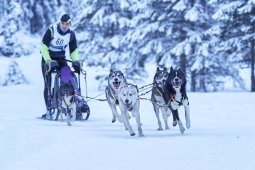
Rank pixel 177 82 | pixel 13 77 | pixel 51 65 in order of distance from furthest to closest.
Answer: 1. pixel 13 77
2. pixel 51 65
3. pixel 177 82

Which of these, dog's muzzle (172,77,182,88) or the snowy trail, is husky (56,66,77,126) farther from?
dog's muzzle (172,77,182,88)

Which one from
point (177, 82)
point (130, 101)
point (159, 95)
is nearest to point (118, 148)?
point (130, 101)

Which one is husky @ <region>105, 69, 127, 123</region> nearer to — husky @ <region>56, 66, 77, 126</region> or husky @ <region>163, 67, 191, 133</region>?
husky @ <region>56, 66, 77, 126</region>

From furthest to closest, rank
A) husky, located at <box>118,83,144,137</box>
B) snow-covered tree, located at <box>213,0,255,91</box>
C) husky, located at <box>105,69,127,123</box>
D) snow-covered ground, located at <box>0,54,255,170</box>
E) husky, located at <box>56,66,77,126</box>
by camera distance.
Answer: snow-covered tree, located at <box>213,0,255,91</box>
husky, located at <box>56,66,77,126</box>
husky, located at <box>105,69,127,123</box>
husky, located at <box>118,83,144,137</box>
snow-covered ground, located at <box>0,54,255,170</box>

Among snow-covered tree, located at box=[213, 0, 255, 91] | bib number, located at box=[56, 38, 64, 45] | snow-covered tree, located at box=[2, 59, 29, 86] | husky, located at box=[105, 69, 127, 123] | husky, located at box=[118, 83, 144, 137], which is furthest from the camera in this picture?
snow-covered tree, located at box=[2, 59, 29, 86]

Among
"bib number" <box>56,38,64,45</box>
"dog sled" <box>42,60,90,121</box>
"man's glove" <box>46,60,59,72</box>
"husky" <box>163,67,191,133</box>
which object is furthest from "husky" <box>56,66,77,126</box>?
"husky" <box>163,67,191,133</box>

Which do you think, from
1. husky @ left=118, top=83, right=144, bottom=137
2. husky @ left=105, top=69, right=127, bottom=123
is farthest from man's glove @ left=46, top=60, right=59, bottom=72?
husky @ left=118, top=83, right=144, bottom=137

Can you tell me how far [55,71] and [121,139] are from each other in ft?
11.1

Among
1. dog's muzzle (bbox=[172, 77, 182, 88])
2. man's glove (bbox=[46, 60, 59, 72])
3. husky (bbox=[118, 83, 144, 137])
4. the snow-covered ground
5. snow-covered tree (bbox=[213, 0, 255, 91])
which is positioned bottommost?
the snow-covered ground

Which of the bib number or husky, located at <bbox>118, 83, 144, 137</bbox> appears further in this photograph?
the bib number

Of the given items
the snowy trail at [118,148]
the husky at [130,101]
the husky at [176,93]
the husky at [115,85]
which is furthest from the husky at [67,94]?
the husky at [176,93]

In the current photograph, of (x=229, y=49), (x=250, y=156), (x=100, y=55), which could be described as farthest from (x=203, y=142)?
(x=100, y=55)

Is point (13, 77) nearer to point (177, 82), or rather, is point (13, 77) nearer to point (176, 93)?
point (176, 93)

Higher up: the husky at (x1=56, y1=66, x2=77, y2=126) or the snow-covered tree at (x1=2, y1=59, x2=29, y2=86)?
the snow-covered tree at (x1=2, y1=59, x2=29, y2=86)
